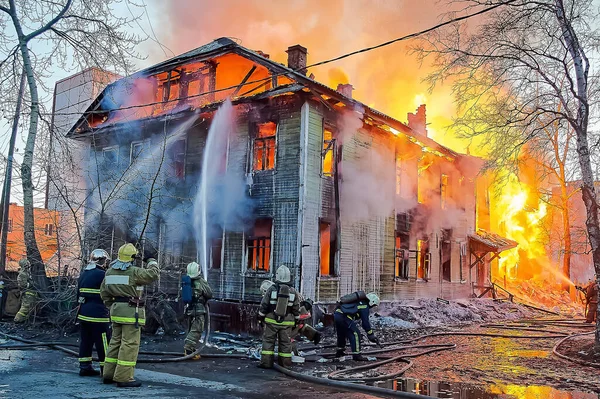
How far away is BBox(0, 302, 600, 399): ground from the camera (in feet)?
22.5

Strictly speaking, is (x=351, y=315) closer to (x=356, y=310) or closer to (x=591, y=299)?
(x=356, y=310)

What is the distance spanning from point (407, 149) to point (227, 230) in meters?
8.15

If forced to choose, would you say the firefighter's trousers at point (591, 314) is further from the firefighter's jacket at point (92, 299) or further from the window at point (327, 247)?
the firefighter's jacket at point (92, 299)

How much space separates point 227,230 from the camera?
1675 cm

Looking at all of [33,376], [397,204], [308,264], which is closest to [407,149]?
[397,204]

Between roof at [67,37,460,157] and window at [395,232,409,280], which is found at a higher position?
roof at [67,37,460,157]

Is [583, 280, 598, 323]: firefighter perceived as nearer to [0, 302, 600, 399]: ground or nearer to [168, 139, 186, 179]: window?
[0, 302, 600, 399]: ground

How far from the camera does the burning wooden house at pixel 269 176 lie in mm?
15531

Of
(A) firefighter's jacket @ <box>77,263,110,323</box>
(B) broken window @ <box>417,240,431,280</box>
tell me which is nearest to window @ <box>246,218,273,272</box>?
(B) broken window @ <box>417,240,431,280</box>

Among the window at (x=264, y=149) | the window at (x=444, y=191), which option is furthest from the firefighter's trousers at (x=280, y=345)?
the window at (x=444, y=191)

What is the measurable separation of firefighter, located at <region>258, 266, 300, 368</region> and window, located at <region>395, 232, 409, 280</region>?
11061 mm

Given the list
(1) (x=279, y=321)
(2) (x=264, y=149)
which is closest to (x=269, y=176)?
(2) (x=264, y=149)

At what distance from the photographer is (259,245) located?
53.7ft

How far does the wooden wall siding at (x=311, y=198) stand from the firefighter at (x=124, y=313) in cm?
792
